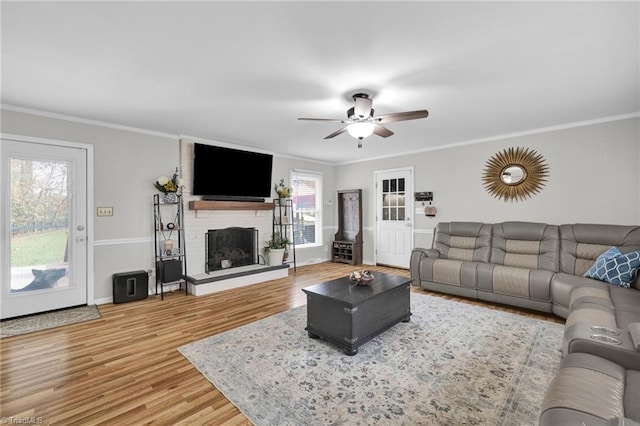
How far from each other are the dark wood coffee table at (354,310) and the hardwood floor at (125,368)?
0.99 meters

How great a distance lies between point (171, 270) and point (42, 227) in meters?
1.56

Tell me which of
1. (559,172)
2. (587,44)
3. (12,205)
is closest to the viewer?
(587,44)

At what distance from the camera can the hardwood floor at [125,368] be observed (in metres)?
1.82

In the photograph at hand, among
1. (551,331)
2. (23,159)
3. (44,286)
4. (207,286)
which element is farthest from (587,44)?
(44,286)

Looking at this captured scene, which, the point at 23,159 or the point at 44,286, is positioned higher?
the point at 23,159

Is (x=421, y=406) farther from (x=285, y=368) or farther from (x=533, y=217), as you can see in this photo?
(x=533, y=217)

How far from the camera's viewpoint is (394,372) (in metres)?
2.25

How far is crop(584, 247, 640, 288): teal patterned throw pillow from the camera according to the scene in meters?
2.95

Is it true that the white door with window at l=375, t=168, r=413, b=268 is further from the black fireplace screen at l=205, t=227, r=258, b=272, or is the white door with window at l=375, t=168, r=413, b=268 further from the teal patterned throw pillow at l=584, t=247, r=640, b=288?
the teal patterned throw pillow at l=584, t=247, r=640, b=288

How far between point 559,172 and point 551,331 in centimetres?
254

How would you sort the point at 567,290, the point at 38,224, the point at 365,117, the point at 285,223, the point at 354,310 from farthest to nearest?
the point at 285,223 < the point at 38,224 < the point at 567,290 < the point at 365,117 < the point at 354,310

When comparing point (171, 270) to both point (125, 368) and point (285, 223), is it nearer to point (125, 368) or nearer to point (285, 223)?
point (125, 368)

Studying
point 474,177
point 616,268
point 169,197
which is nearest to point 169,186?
point 169,197

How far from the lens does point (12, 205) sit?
3.30 meters
